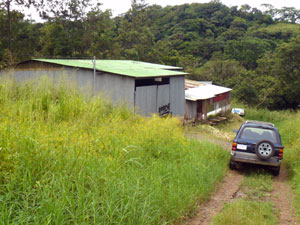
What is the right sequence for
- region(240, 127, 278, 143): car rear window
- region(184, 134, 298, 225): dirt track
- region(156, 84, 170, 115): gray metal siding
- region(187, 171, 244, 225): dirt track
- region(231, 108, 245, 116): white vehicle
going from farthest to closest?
region(231, 108, 245, 116): white vehicle
region(156, 84, 170, 115): gray metal siding
region(240, 127, 278, 143): car rear window
region(184, 134, 298, 225): dirt track
region(187, 171, 244, 225): dirt track

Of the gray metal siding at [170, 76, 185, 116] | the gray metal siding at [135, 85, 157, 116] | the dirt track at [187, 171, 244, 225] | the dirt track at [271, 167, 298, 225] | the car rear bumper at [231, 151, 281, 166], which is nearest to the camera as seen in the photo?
the dirt track at [187, 171, 244, 225]

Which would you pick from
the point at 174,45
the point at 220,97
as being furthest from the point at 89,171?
the point at 174,45

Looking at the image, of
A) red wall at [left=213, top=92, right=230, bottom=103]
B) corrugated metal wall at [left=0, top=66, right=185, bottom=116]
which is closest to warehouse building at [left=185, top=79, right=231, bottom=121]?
red wall at [left=213, top=92, right=230, bottom=103]

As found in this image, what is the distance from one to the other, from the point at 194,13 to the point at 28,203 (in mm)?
74050

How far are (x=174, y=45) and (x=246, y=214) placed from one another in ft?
170

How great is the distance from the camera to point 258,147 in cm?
782

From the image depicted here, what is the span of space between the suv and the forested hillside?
10.6 meters

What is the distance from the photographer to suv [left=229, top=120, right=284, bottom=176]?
7793 millimetres

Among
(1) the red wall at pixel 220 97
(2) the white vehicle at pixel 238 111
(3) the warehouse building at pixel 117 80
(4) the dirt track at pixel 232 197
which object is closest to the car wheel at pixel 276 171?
(4) the dirt track at pixel 232 197

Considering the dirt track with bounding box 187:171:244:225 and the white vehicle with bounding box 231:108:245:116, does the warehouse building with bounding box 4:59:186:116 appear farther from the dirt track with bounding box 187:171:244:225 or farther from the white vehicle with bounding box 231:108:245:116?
the white vehicle with bounding box 231:108:245:116

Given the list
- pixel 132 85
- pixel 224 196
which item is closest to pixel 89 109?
pixel 224 196

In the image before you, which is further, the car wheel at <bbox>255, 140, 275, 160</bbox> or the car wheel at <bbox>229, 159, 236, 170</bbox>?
the car wheel at <bbox>229, 159, 236, 170</bbox>

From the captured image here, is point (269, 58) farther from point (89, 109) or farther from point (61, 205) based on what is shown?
point (61, 205)

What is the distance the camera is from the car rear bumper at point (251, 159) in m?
7.91
